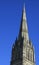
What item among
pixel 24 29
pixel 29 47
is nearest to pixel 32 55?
pixel 29 47

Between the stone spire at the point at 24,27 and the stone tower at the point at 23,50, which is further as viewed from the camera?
the stone spire at the point at 24,27

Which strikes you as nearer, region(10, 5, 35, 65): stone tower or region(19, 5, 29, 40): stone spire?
region(10, 5, 35, 65): stone tower

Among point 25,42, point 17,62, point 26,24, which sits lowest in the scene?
point 17,62

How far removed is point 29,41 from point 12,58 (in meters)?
5.78

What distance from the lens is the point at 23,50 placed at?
225ft

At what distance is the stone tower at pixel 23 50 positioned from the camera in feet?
222

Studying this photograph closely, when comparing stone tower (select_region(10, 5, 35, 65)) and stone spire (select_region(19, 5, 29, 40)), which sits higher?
stone spire (select_region(19, 5, 29, 40))

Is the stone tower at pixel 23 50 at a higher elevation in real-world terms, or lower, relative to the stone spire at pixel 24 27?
lower

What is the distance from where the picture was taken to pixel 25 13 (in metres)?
75.8

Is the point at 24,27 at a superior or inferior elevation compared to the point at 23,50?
superior

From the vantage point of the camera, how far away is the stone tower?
67.8 meters

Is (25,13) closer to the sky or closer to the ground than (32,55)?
closer to the sky

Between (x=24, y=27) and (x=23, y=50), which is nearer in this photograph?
(x=23, y=50)

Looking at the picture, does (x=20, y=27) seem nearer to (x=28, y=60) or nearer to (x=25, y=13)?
(x=25, y=13)
